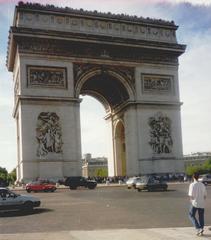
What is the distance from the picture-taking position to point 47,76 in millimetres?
46875

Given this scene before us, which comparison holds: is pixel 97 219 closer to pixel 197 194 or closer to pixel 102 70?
pixel 197 194

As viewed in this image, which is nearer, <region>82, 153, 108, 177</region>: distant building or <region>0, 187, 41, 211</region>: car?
<region>0, 187, 41, 211</region>: car

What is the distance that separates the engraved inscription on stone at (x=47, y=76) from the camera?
151ft

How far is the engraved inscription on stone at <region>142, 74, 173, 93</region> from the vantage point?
51.2 metres

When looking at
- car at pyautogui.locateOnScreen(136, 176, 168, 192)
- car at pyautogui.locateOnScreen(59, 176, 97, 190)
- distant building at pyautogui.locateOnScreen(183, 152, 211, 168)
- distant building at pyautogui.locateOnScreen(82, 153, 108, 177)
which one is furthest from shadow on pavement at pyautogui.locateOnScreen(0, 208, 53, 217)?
distant building at pyautogui.locateOnScreen(183, 152, 211, 168)

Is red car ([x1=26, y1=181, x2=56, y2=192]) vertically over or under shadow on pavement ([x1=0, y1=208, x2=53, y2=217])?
over

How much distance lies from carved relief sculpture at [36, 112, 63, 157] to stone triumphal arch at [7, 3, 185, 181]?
0.31 feet

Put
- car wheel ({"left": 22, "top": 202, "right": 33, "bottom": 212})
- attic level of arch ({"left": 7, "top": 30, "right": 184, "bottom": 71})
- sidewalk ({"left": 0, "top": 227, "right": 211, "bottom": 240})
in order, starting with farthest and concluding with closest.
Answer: attic level of arch ({"left": 7, "top": 30, "right": 184, "bottom": 71}) → car wheel ({"left": 22, "top": 202, "right": 33, "bottom": 212}) → sidewalk ({"left": 0, "top": 227, "right": 211, "bottom": 240})

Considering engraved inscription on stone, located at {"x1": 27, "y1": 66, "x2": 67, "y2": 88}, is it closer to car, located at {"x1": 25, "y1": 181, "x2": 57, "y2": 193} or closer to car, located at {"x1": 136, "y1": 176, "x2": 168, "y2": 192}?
car, located at {"x1": 25, "y1": 181, "x2": 57, "y2": 193}

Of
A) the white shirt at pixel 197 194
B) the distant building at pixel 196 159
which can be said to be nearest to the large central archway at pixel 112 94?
the white shirt at pixel 197 194

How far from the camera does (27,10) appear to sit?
46.5 meters

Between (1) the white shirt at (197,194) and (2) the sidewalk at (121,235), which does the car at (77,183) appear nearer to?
(2) the sidewalk at (121,235)

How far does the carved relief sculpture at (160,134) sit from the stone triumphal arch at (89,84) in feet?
0.34

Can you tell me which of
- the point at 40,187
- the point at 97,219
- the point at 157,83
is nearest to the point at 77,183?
the point at 40,187
